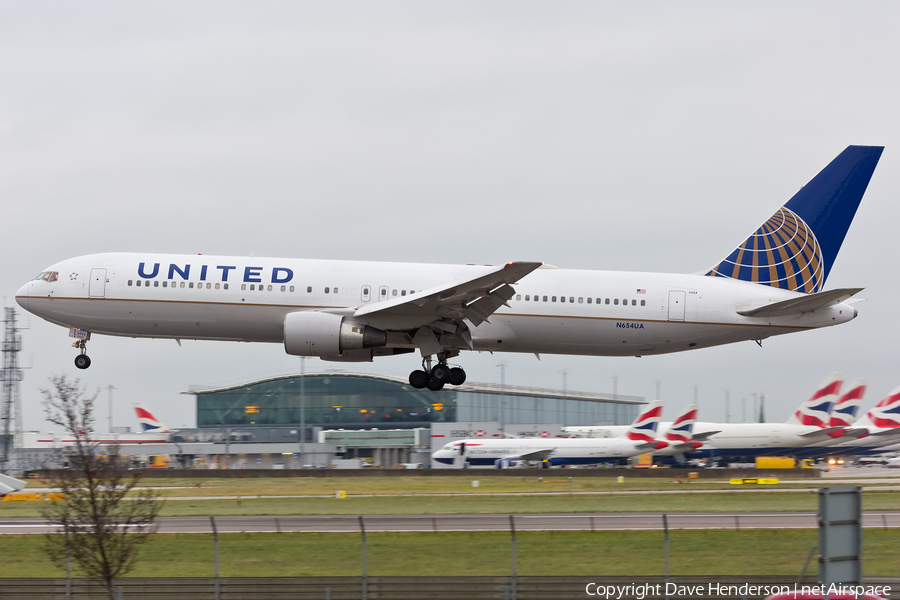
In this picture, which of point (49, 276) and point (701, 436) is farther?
point (701, 436)

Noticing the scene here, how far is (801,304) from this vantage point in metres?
33.3

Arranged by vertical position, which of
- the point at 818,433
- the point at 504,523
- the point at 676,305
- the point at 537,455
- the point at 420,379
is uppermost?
the point at 676,305

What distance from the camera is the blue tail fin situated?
3647 centimetres

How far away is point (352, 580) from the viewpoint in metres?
19.1

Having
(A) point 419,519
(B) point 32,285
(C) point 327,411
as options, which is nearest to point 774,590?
(A) point 419,519

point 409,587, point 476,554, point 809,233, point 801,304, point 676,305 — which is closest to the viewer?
point 409,587

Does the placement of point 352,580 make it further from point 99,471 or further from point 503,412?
point 503,412

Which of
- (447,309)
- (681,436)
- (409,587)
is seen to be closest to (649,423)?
(681,436)

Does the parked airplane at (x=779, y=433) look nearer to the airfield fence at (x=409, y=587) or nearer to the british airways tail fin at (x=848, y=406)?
the british airways tail fin at (x=848, y=406)

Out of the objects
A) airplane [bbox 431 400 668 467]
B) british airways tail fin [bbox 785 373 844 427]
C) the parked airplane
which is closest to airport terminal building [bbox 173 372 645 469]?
airplane [bbox 431 400 668 467]

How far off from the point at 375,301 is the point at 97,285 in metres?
9.91

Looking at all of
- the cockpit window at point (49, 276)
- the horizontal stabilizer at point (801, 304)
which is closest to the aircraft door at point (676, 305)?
the horizontal stabilizer at point (801, 304)

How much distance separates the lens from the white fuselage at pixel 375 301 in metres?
33.8

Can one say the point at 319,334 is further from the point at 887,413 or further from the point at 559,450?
the point at 887,413
